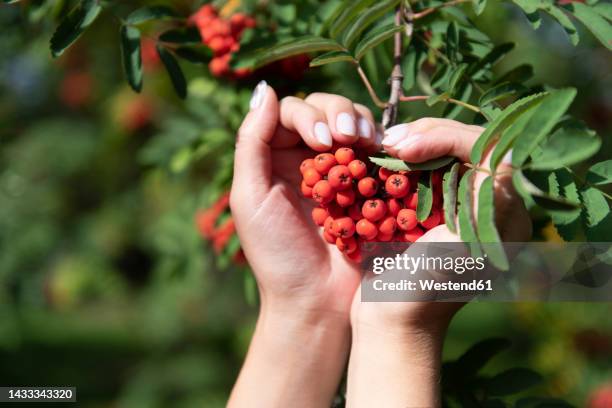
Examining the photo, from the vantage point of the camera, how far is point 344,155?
1080 mm

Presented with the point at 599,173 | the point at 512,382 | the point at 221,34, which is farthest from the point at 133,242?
the point at 599,173

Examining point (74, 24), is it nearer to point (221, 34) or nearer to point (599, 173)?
point (221, 34)

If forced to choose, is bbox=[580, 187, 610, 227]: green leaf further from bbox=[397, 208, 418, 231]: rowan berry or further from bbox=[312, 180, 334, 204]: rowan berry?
bbox=[312, 180, 334, 204]: rowan berry

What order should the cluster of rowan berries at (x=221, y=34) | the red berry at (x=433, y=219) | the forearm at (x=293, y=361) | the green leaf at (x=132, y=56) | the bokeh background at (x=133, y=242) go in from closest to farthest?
the red berry at (x=433, y=219)
the forearm at (x=293, y=361)
the green leaf at (x=132, y=56)
the cluster of rowan berries at (x=221, y=34)
the bokeh background at (x=133, y=242)

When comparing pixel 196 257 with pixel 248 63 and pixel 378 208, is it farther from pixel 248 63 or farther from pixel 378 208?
pixel 378 208

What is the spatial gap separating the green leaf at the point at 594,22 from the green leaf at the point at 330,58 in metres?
0.43

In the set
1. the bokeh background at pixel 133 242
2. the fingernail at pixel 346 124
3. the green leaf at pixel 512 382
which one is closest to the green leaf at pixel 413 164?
the fingernail at pixel 346 124

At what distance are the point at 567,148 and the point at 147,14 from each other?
102cm

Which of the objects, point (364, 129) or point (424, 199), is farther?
point (364, 129)

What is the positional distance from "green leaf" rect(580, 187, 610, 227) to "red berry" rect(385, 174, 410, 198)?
30 centimetres

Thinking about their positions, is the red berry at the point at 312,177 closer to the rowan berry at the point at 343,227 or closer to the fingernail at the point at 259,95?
the rowan berry at the point at 343,227

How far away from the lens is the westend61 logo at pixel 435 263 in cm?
97

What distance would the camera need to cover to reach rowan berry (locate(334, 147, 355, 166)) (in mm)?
1076

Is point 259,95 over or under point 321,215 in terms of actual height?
over
